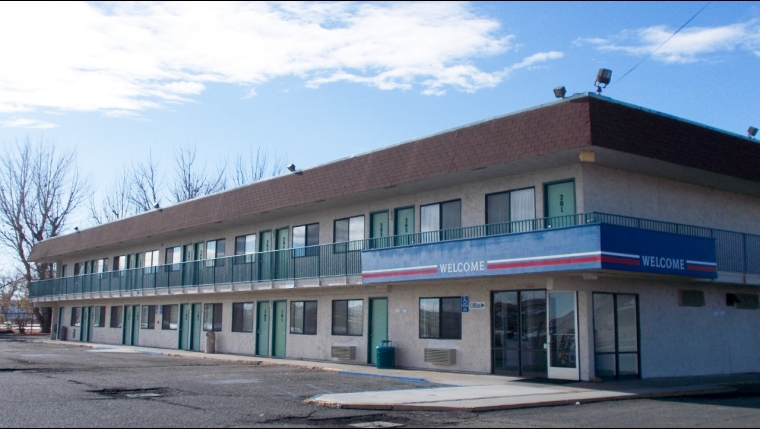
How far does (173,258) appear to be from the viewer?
40250mm

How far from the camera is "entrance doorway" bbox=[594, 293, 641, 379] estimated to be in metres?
20.4

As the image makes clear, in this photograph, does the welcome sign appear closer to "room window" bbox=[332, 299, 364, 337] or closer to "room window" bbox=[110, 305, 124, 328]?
"room window" bbox=[332, 299, 364, 337]

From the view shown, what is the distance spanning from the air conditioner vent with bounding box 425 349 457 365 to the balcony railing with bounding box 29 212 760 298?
3414 millimetres

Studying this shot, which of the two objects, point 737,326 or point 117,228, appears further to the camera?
point 117,228

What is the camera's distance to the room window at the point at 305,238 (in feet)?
94.6

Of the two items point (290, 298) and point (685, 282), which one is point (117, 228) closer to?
point (290, 298)

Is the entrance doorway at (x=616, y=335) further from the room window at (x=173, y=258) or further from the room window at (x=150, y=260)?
the room window at (x=150, y=260)

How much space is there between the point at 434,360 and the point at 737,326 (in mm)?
10064

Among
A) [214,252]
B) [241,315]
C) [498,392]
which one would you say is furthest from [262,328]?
[498,392]

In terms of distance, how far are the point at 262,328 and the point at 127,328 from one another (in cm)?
1601

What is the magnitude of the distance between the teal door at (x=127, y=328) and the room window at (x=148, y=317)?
5.54 feet

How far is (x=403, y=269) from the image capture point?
22938 millimetres

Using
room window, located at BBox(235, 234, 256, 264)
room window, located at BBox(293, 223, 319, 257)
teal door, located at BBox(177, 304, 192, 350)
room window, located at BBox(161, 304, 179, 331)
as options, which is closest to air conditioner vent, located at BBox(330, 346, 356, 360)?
room window, located at BBox(293, 223, 319, 257)

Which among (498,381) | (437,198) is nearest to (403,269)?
(437,198)
